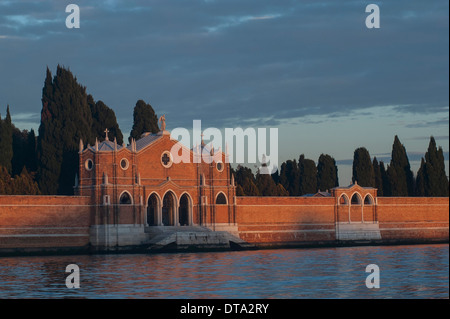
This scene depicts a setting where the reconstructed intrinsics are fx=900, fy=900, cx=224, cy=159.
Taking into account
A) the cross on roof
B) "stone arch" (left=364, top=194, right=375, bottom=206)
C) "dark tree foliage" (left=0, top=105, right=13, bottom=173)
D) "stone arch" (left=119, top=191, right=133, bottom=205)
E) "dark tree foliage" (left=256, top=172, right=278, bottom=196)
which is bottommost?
"stone arch" (left=364, top=194, right=375, bottom=206)

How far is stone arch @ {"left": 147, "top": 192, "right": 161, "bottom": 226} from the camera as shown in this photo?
2034 inches

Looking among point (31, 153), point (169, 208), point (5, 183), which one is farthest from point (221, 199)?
point (5, 183)

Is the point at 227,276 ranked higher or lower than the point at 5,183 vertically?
lower

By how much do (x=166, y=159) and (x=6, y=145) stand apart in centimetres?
973

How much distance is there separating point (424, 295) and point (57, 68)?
3622cm

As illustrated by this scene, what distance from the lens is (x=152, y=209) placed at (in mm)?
53438

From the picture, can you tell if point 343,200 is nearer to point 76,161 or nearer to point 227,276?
point 76,161

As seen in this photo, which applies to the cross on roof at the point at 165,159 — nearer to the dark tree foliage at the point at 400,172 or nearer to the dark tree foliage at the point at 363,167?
the dark tree foliage at the point at 363,167

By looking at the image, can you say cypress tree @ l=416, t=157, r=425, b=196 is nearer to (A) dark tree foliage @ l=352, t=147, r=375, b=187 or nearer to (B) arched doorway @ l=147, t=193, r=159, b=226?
(A) dark tree foliage @ l=352, t=147, r=375, b=187

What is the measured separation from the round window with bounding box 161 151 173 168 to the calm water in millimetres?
8507

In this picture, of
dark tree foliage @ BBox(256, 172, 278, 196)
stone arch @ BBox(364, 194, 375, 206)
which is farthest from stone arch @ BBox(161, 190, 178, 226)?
dark tree foliage @ BBox(256, 172, 278, 196)

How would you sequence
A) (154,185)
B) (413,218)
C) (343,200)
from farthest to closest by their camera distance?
1. (413,218)
2. (343,200)
3. (154,185)
